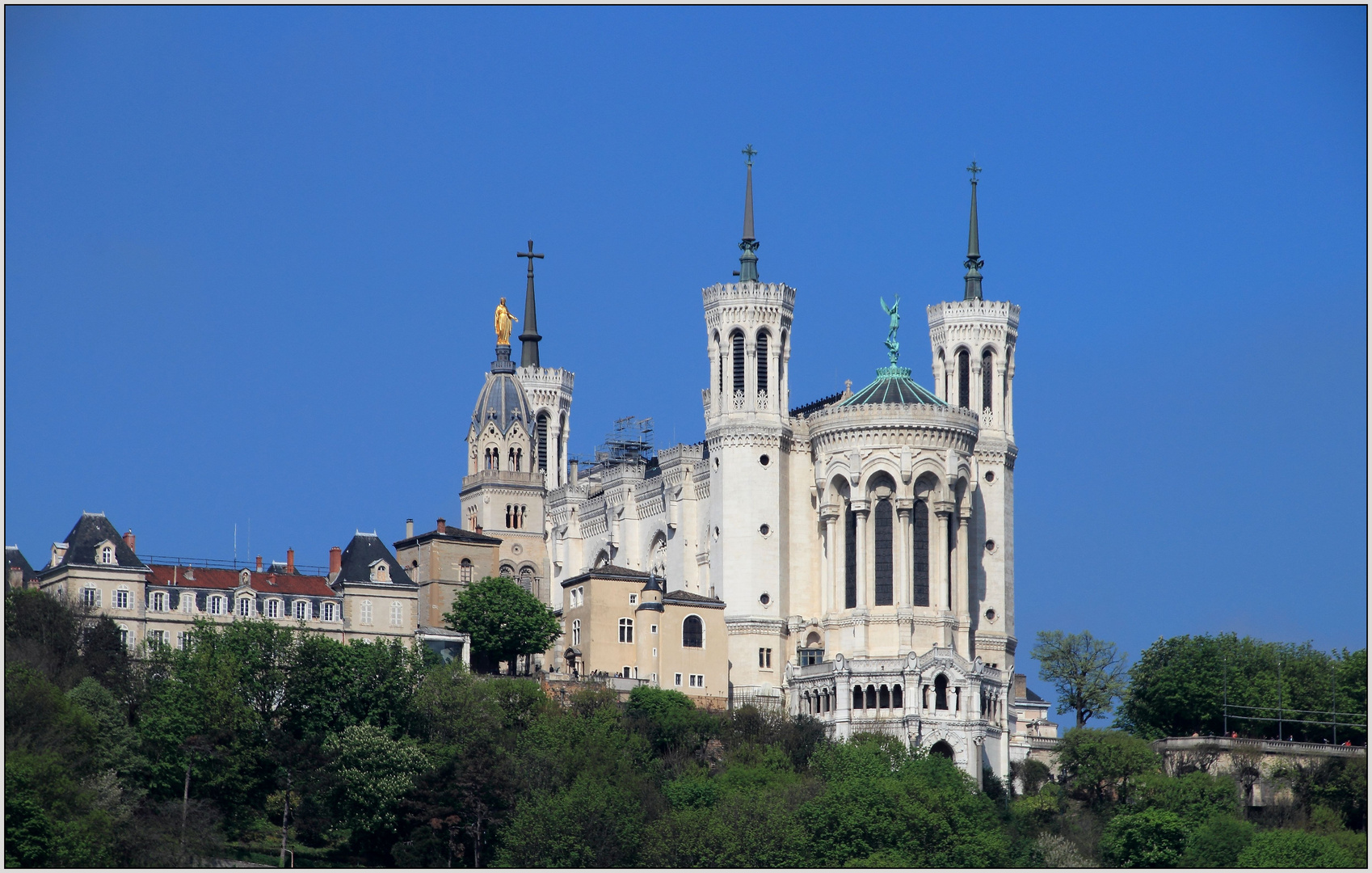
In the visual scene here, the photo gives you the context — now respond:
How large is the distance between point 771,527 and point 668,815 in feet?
96.4

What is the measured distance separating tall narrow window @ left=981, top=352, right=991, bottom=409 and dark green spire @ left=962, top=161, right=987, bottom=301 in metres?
3.28

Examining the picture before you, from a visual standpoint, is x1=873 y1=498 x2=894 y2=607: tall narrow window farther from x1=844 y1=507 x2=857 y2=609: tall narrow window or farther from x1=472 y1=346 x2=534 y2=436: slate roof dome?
x1=472 y1=346 x2=534 y2=436: slate roof dome

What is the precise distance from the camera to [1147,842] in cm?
11381

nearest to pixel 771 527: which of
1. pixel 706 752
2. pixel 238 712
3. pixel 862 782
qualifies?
pixel 706 752

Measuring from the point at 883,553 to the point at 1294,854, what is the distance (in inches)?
1182

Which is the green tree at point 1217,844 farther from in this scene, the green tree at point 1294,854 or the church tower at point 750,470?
the church tower at point 750,470

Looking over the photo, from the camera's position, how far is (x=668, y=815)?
358ft

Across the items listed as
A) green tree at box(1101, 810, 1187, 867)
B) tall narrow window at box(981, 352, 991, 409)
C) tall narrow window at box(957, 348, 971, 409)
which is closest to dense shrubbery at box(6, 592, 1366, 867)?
green tree at box(1101, 810, 1187, 867)

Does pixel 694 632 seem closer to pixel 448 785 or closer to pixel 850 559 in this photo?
pixel 850 559

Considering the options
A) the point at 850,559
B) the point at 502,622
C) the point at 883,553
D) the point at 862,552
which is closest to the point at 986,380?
the point at 883,553

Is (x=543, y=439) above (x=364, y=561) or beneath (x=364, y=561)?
above

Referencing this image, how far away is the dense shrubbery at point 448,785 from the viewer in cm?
10400

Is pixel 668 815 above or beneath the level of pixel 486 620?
beneath

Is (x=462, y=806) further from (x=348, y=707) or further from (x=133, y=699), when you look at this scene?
(x=133, y=699)
